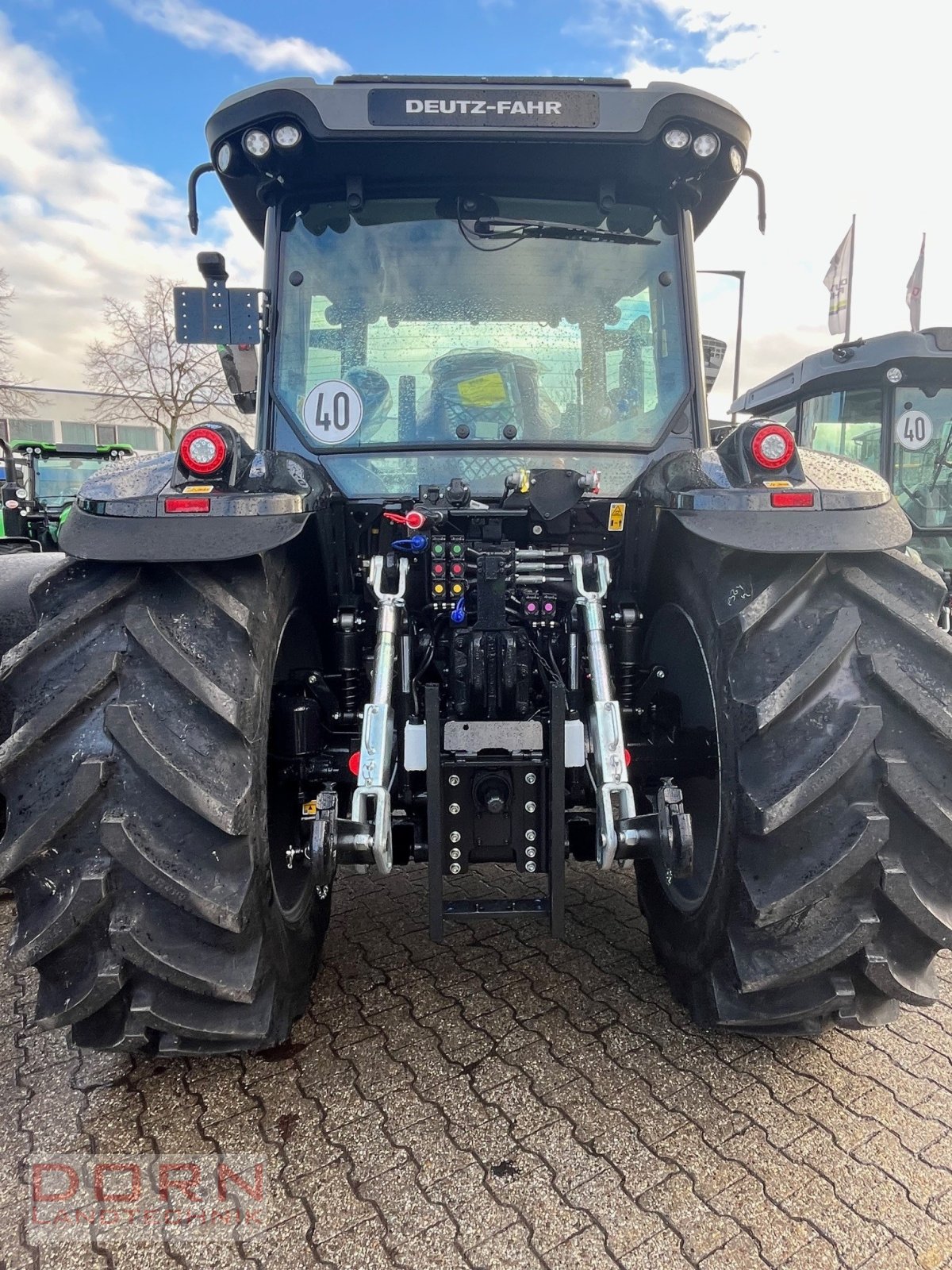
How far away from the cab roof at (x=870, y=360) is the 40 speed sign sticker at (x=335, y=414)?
16.3ft

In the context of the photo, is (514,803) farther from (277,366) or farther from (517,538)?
(277,366)

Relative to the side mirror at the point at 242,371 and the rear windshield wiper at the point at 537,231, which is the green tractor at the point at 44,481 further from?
the rear windshield wiper at the point at 537,231

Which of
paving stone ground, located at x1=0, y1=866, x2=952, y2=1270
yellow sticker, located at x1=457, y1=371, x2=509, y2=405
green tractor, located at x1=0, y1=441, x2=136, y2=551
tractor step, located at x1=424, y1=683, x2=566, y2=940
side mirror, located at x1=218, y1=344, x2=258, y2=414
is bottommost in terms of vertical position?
paving stone ground, located at x1=0, y1=866, x2=952, y2=1270

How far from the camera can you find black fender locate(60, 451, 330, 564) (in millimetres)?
2117

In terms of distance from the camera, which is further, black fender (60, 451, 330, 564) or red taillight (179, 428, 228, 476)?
red taillight (179, 428, 228, 476)

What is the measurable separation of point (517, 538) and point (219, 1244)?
204 centimetres

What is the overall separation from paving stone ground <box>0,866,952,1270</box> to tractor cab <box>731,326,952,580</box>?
4.77 metres

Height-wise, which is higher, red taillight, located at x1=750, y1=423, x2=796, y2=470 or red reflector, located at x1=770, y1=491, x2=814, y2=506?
red taillight, located at x1=750, y1=423, x2=796, y2=470

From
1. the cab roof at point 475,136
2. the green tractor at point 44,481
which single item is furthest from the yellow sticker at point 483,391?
the green tractor at point 44,481

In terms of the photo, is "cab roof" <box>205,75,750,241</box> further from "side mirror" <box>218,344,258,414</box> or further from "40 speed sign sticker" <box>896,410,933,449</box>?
"40 speed sign sticker" <box>896,410,933,449</box>

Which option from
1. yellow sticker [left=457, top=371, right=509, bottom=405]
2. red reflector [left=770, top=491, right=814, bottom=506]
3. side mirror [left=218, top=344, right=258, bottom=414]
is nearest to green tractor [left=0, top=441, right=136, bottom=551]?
side mirror [left=218, top=344, right=258, bottom=414]

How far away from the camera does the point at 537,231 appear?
291 centimetres

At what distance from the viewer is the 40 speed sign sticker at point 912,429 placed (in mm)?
6453

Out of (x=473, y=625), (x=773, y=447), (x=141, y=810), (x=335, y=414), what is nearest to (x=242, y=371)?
(x=335, y=414)
